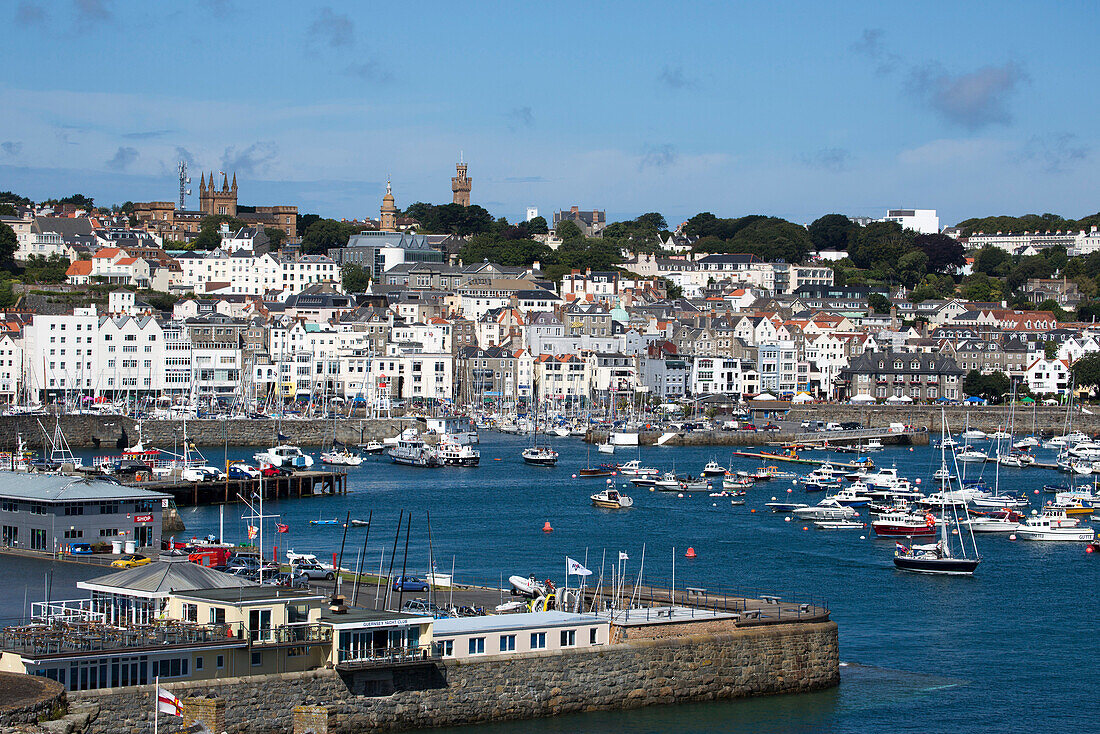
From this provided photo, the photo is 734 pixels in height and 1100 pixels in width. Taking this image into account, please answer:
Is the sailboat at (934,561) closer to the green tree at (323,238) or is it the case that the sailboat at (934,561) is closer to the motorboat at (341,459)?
the motorboat at (341,459)

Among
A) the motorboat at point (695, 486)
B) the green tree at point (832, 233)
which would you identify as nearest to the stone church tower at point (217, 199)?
the green tree at point (832, 233)

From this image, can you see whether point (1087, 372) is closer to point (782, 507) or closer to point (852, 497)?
point (852, 497)

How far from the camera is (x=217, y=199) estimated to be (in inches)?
4781

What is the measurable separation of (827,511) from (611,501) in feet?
20.5

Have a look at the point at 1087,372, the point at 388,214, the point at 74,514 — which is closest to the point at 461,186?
the point at 388,214

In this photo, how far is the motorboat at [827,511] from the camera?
1629 inches

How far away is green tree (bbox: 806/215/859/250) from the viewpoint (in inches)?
4843

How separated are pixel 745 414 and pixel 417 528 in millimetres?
39977

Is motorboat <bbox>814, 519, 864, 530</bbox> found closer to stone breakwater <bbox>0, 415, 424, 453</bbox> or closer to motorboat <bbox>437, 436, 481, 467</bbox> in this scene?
motorboat <bbox>437, 436, 481, 467</bbox>

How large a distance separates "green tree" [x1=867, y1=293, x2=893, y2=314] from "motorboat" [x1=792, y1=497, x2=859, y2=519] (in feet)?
196

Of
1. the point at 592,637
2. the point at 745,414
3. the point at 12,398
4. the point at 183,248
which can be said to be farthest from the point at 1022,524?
the point at 183,248

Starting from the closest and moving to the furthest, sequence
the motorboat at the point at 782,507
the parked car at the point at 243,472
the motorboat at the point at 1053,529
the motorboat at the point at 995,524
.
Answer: the motorboat at the point at 1053,529
the motorboat at the point at 995,524
the motorboat at the point at 782,507
the parked car at the point at 243,472

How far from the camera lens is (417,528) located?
127 ft

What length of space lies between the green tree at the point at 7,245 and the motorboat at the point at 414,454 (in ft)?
129
